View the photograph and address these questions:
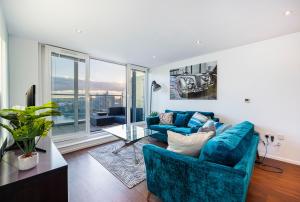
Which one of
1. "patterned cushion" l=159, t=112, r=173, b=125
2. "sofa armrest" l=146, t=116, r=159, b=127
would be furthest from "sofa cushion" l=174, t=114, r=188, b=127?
"sofa armrest" l=146, t=116, r=159, b=127

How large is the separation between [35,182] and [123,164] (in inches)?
65.9

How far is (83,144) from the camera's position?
3.39 meters

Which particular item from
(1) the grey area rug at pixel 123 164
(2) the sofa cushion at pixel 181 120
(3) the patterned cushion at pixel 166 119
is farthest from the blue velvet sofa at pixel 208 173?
(3) the patterned cushion at pixel 166 119

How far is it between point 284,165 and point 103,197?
10.5 feet

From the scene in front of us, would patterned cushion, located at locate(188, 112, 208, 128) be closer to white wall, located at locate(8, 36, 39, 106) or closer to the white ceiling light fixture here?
the white ceiling light fixture

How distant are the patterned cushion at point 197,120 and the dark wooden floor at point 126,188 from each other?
50.3 inches

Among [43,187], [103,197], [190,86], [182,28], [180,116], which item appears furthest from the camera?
[190,86]

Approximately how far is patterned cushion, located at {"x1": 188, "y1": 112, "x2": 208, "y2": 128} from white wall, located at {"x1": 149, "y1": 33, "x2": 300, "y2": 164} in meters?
0.50

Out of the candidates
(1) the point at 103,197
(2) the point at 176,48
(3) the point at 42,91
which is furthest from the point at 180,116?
(3) the point at 42,91

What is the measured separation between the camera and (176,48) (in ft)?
10.7

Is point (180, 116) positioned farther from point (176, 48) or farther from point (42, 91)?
point (42, 91)

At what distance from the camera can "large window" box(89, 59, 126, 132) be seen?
521 centimetres

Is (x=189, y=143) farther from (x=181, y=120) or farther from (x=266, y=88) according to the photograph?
(x=266, y=88)

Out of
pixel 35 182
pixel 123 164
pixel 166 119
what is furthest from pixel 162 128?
pixel 35 182
